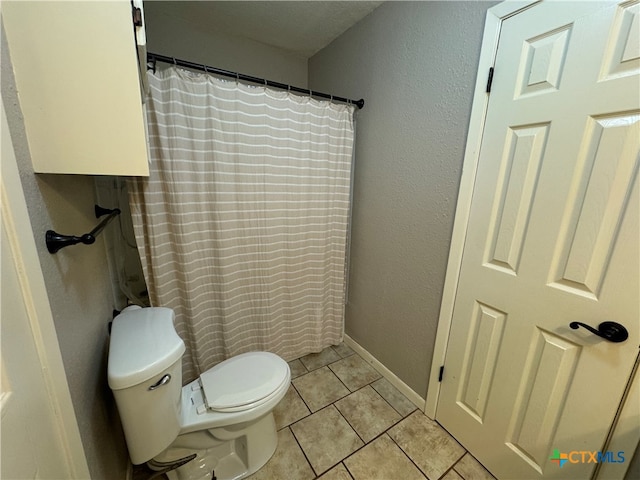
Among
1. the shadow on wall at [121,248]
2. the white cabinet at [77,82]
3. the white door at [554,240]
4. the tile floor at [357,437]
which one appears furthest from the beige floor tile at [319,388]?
the white cabinet at [77,82]

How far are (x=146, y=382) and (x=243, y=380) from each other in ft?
1.49

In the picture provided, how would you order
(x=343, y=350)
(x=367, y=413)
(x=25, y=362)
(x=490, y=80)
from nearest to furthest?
(x=25, y=362)
(x=490, y=80)
(x=367, y=413)
(x=343, y=350)

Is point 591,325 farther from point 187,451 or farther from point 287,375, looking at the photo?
point 187,451

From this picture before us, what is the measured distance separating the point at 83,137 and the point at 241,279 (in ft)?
3.36

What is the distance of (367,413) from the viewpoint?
4.78ft

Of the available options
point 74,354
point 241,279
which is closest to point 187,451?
point 74,354

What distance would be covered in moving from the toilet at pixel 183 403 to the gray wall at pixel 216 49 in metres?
1.72

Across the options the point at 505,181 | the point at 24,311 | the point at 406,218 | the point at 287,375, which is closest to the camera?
the point at 24,311

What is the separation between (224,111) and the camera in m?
1.22

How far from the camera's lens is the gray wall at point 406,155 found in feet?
3.84

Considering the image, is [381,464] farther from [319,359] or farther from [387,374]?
[319,359]

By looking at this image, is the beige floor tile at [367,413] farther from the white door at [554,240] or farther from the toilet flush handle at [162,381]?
the toilet flush handle at [162,381]

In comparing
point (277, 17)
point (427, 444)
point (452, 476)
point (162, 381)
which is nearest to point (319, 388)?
point (427, 444)

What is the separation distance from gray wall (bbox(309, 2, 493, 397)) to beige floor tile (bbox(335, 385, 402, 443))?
0.21 m
